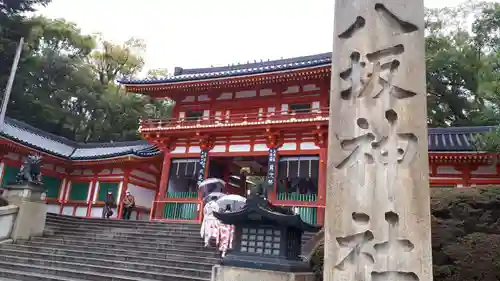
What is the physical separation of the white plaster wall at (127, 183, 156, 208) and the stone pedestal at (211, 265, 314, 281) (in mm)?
13056

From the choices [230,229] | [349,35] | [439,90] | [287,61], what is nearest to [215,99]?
[287,61]

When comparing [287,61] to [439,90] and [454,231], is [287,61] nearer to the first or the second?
[439,90]

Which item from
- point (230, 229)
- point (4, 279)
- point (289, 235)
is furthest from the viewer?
point (230, 229)

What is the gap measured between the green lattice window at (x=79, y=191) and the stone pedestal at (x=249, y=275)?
14439mm

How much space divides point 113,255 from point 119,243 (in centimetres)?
128

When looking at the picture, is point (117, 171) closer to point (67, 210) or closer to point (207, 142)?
point (67, 210)

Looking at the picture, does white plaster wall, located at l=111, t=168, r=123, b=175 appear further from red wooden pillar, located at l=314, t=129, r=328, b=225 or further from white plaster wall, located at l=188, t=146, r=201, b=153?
red wooden pillar, located at l=314, t=129, r=328, b=225

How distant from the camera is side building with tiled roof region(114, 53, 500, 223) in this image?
13.0 meters

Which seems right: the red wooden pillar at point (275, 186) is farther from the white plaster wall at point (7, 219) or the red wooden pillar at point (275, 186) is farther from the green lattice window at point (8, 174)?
the green lattice window at point (8, 174)

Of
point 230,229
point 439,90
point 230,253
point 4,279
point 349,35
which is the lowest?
point 4,279

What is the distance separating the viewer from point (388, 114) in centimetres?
278

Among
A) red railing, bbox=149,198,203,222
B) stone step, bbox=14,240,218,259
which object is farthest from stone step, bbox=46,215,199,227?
stone step, bbox=14,240,218,259

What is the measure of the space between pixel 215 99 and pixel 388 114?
48.7 ft

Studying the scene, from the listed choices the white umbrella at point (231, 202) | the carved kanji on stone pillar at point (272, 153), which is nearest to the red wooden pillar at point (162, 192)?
the carved kanji on stone pillar at point (272, 153)
